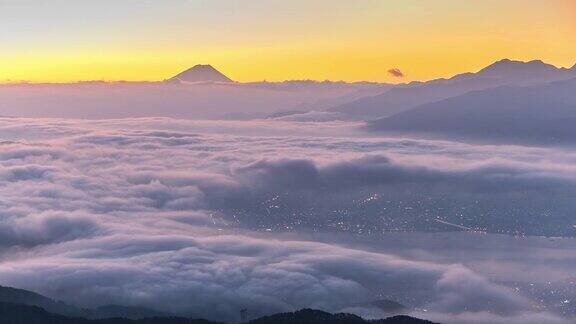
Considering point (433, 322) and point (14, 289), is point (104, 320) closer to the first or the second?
point (14, 289)

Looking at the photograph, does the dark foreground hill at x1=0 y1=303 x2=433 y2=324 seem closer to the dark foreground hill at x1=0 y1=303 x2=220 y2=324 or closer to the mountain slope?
the dark foreground hill at x1=0 y1=303 x2=220 y2=324

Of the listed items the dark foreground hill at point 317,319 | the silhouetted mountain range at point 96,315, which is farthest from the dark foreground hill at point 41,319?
the dark foreground hill at point 317,319

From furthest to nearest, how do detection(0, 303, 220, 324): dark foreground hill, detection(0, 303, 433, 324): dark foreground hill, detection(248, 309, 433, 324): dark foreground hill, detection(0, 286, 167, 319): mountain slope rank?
detection(0, 286, 167, 319): mountain slope, detection(248, 309, 433, 324): dark foreground hill, detection(0, 303, 433, 324): dark foreground hill, detection(0, 303, 220, 324): dark foreground hill

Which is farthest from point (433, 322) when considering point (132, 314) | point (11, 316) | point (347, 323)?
point (11, 316)

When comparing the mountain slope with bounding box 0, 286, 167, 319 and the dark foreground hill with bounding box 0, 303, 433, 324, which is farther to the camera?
the mountain slope with bounding box 0, 286, 167, 319

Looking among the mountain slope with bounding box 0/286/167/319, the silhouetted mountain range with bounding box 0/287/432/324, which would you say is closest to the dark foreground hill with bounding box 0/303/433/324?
the silhouetted mountain range with bounding box 0/287/432/324

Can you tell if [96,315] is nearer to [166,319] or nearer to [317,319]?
[166,319]

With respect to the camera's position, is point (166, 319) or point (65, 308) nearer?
point (166, 319)

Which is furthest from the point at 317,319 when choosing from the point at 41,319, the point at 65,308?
the point at 65,308
